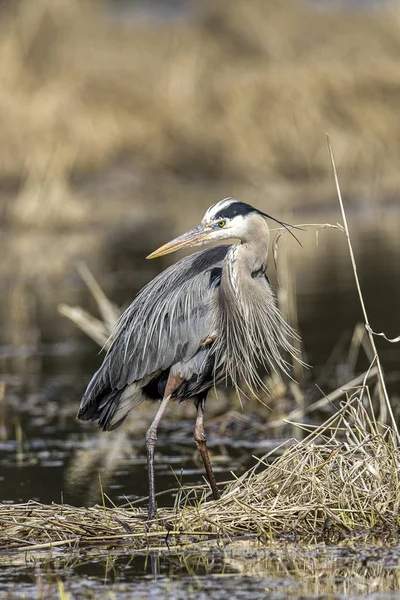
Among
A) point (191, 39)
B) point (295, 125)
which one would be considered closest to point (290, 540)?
point (295, 125)

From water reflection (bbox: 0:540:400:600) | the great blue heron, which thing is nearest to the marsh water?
water reflection (bbox: 0:540:400:600)

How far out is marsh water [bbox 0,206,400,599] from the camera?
17.2ft

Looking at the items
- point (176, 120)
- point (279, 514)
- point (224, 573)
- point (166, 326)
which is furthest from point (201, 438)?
point (176, 120)

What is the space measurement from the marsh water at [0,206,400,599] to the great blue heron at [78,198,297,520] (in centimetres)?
49

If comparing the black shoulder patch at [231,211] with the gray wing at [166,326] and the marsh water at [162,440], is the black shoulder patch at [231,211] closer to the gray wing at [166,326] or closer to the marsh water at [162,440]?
the gray wing at [166,326]

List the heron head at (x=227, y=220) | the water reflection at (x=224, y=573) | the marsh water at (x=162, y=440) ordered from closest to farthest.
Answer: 1. the water reflection at (x=224, y=573)
2. the marsh water at (x=162, y=440)
3. the heron head at (x=227, y=220)

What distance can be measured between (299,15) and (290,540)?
3003cm

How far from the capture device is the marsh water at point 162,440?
525cm

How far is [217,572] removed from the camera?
17.6 feet

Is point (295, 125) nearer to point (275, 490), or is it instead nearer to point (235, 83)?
point (235, 83)

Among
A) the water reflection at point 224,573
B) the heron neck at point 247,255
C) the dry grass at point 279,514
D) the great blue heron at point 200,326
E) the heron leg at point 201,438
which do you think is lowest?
the water reflection at point 224,573

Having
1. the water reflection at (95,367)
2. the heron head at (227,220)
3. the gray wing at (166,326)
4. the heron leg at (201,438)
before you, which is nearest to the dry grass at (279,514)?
the water reflection at (95,367)

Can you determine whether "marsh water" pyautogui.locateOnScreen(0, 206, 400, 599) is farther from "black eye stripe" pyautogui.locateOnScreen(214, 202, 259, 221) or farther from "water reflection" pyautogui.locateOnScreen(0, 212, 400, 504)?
"black eye stripe" pyautogui.locateOnScreen(214, 202, 259, 221)

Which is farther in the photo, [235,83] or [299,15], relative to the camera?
[299,15]
